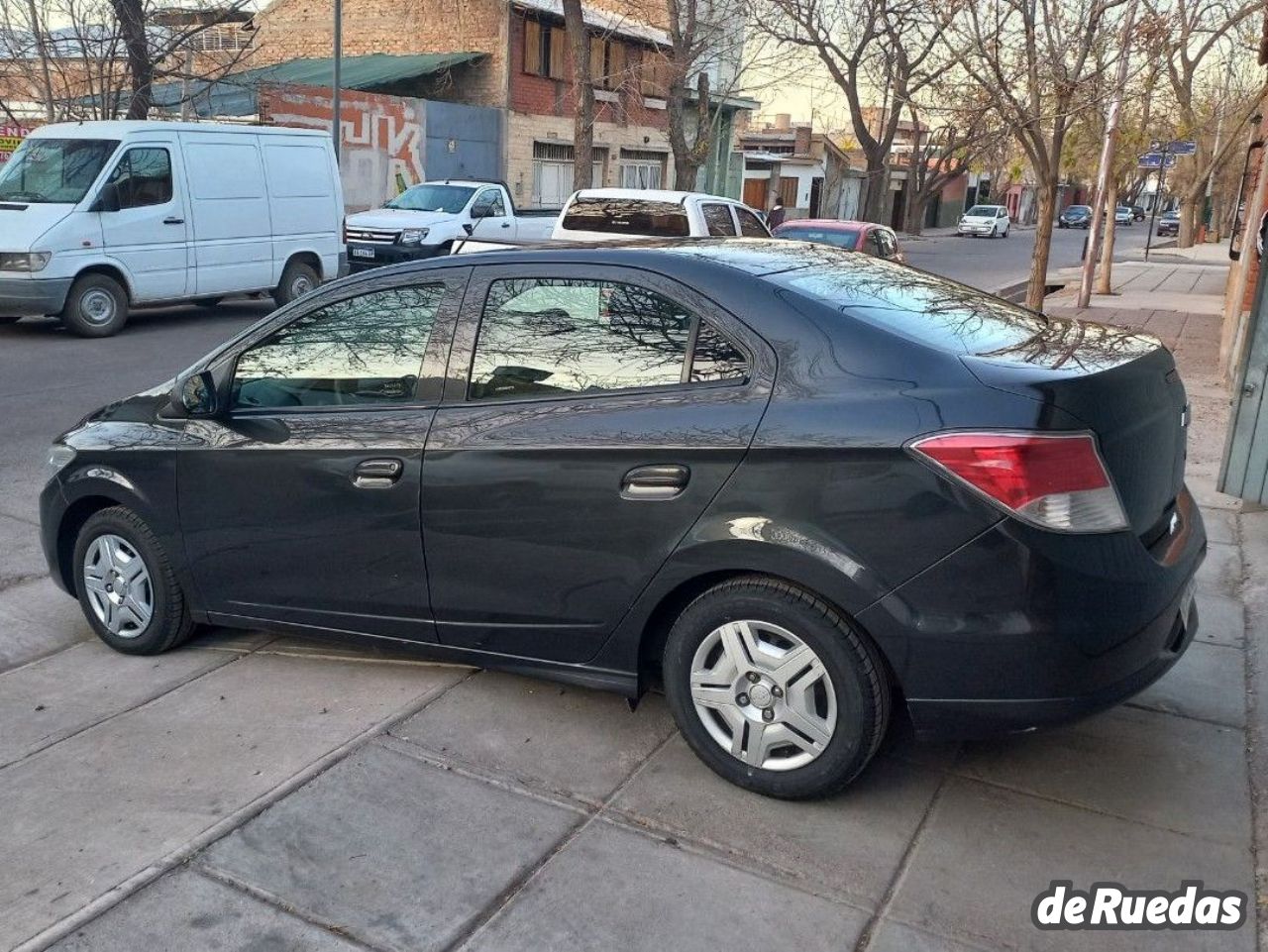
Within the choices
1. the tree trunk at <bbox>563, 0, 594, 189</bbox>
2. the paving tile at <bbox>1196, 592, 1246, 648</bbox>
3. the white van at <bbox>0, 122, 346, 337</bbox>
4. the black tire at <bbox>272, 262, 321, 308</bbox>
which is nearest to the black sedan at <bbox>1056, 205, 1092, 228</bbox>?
the tree trunk at <bbox>563, 0, 594, 189</bbox>

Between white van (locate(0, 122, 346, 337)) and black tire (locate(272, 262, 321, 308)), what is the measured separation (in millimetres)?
175

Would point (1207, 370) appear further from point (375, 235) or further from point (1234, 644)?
point (375, 235)

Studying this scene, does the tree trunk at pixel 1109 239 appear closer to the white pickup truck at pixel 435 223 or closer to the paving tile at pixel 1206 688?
the white pickup truck at pixel 435 223

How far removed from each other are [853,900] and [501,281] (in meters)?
2.19

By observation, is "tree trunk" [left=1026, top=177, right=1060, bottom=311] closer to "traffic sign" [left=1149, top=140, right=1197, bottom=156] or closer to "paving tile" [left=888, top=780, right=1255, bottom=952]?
"paving tile" [left=888, top=780, right=1255, bottom=952]

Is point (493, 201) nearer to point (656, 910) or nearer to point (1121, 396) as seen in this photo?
point (1121, 396)

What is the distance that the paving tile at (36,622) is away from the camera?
188 inches

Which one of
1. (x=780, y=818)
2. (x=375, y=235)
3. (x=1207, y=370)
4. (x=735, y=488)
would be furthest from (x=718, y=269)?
(x=375, y=235)

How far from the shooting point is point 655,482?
344cm

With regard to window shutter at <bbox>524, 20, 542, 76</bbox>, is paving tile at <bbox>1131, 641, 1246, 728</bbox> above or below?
below

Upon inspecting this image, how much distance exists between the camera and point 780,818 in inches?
133

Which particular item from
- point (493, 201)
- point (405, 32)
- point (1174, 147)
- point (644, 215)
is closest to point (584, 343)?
point (644, 215)

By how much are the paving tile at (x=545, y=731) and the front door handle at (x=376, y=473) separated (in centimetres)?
82

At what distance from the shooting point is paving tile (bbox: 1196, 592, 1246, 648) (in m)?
4.77
